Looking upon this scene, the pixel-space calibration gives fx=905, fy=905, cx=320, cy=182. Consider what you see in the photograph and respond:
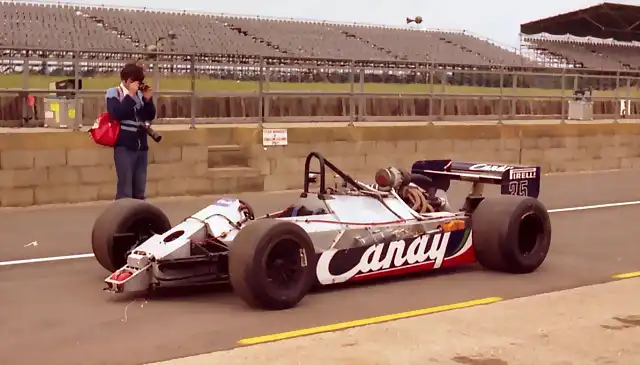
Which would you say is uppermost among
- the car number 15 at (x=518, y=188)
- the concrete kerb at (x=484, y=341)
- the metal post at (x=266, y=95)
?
the metal post at (x=266, y=95)

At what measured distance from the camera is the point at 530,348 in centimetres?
580

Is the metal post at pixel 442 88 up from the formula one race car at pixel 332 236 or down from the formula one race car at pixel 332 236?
up

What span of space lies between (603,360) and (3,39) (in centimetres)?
2856

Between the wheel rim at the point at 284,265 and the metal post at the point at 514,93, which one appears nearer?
the wheel rim at the point at 284,265

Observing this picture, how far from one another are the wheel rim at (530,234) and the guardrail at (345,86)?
7.04m

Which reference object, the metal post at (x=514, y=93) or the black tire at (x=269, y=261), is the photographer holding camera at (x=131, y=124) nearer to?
the black tire at (x=269, y=261)

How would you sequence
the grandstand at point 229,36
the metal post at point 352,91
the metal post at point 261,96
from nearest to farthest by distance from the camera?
the metal post at point 261,96, the metal post at point 352,91, the grandstand at point 229,36

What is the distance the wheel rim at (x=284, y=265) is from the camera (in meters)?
6.73

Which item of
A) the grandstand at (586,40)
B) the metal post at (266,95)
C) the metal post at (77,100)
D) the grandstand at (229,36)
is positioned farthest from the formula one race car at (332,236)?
the grandstand at (586,40)

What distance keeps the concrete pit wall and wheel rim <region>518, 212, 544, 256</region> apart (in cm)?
656

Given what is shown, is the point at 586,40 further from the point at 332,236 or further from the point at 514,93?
the point at 332,236

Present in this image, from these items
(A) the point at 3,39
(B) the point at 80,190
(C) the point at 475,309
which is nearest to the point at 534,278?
(C) the point at 475,309

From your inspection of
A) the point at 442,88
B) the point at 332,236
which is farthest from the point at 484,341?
the point at 442,88

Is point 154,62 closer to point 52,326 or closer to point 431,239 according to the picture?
point 431,239
